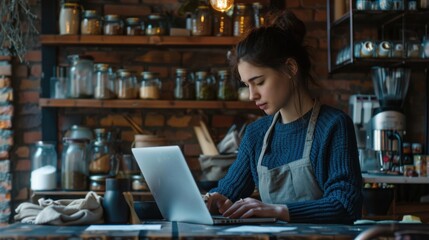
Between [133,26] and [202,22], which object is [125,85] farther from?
[202,22]

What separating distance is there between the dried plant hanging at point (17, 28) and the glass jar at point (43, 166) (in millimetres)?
544

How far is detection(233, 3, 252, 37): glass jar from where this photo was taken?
4.55m

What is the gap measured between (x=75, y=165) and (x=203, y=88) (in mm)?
881

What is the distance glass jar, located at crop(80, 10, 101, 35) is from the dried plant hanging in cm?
29

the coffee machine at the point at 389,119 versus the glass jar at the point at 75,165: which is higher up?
the coffee machine at the point at 389,119

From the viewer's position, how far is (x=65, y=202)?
2.28m

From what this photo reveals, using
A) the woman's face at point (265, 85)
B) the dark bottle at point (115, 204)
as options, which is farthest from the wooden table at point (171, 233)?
the woman's face at point (265, 85)

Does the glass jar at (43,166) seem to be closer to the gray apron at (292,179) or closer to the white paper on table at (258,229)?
the gray apron at (292,179)

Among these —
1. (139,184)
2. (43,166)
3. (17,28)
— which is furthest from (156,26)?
(43,166)

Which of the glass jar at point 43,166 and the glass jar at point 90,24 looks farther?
the glass jar at point 90,24

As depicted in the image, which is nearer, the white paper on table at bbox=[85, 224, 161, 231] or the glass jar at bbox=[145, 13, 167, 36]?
the white paper on table at bbox=[85, 224, 161, 231]

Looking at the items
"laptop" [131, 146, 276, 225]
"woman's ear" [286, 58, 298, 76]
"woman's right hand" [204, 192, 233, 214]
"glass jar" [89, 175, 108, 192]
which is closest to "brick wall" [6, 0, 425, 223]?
"glass jar" [89, 175, 108, 192]

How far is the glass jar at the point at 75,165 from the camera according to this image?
14.3ft

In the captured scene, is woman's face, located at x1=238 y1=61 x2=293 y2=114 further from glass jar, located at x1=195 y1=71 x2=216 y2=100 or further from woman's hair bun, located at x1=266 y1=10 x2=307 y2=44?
glass jar, located at x1=195 y1=71 x2=216 y2=100
